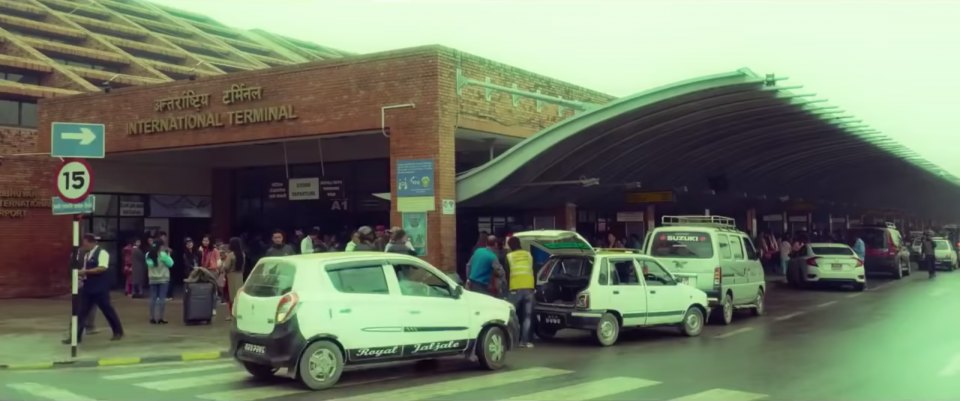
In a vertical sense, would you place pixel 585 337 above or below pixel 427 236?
below

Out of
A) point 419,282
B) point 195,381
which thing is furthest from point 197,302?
point 419,282

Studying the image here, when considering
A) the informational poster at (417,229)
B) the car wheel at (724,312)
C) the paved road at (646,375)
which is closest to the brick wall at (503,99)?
the informational poster at (417,229)

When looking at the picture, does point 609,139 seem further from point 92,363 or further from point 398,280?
point 92,363

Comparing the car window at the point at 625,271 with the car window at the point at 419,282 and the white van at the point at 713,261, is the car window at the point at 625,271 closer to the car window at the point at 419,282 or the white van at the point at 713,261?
the white van at the point at 713,261

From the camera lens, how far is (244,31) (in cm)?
5412

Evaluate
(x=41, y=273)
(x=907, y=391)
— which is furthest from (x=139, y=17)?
(x=907, y=391)

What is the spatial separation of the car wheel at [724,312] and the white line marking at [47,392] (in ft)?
35.6

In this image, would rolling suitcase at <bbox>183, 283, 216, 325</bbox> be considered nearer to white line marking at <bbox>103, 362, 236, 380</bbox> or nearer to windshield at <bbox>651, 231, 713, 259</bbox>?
white line marking at <bbox>103, 362, 236, 380</bbox>

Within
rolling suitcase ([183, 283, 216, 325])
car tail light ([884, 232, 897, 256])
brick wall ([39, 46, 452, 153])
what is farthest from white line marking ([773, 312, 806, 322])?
car tail light ([884, 232, 897, 256])

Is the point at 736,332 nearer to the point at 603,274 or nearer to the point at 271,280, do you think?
the point at 603,274

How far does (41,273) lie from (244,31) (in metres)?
34.2

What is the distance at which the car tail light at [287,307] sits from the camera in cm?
847

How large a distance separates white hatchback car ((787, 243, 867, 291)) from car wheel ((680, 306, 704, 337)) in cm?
1119

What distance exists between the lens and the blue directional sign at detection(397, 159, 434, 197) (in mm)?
16797
